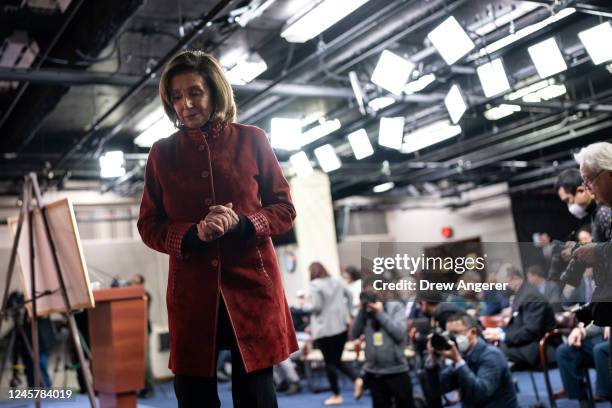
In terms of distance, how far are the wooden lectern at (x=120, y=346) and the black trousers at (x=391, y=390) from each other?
2.23 meters

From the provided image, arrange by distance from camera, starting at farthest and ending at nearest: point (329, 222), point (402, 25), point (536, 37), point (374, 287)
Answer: point (329, 222) → point (536, 37) → point (402, 25) → point (374, 287)

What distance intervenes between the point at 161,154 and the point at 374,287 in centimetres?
94

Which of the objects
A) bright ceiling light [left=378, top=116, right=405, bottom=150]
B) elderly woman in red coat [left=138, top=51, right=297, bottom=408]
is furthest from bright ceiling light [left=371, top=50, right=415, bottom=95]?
elderly woman in red coat [left=138, top=51, right=297, bottom=408]

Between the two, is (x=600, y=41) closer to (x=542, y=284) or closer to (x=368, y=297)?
(x=368, y=297)

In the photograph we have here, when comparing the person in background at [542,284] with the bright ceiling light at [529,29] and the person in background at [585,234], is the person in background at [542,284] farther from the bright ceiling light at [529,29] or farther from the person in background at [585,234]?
the bright ceiling light at [529,29]

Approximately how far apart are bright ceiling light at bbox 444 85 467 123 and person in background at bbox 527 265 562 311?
162 inches

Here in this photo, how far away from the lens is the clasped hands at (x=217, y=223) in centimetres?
120

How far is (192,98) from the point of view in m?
1.35

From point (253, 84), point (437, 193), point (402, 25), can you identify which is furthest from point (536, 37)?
point (437, 193)

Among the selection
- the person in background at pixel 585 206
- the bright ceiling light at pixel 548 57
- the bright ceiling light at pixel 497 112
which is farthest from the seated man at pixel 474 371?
the bright ceiling light at pixel 497 112

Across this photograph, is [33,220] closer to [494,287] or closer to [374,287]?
[374,287]

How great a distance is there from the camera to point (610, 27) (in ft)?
17.7

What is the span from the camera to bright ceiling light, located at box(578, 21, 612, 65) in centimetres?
542

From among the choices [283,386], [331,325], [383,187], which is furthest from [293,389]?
[383,187]
